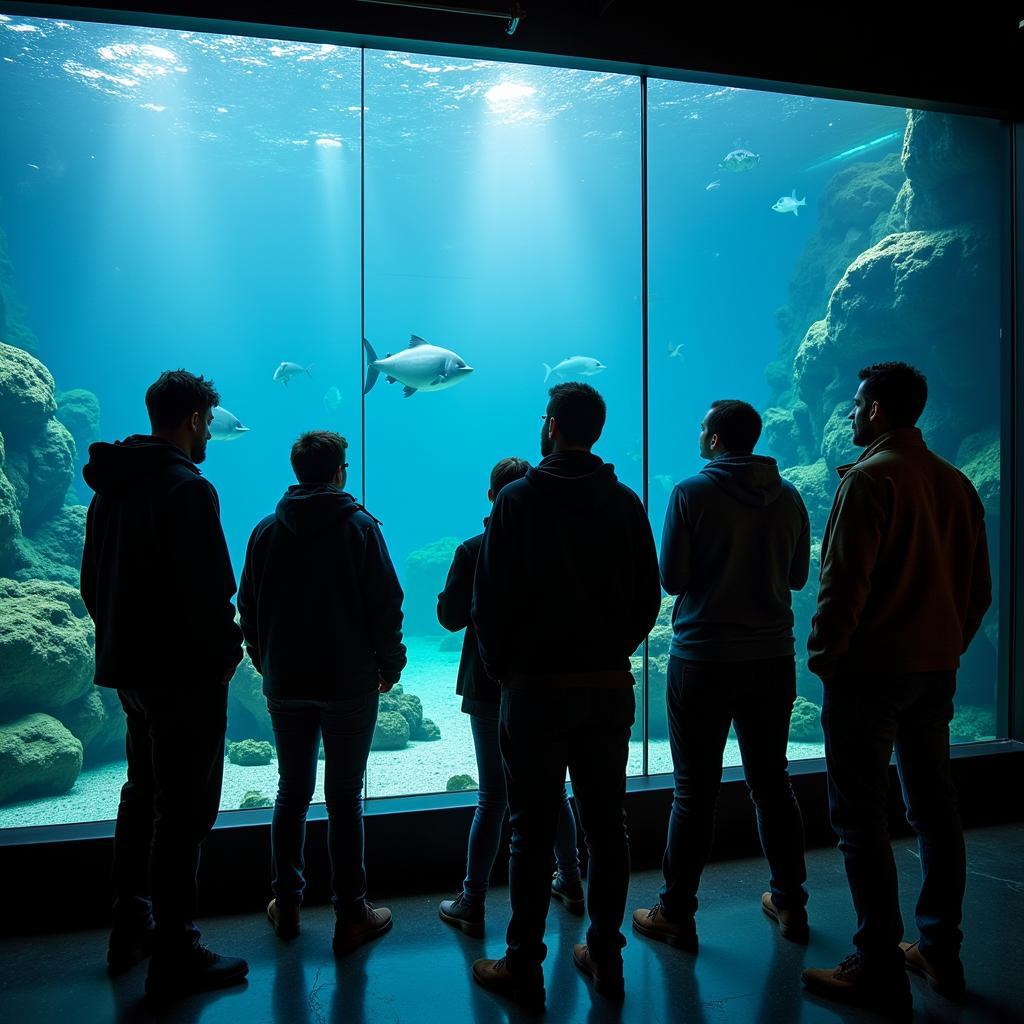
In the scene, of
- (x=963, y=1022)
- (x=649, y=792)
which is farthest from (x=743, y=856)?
(x=963, y=1022)

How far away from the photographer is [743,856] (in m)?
3.21

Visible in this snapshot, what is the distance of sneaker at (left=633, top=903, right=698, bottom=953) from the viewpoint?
2.41 meters

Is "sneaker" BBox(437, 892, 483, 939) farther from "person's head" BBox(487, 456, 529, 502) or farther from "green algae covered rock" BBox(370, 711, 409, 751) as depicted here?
"green algae covered rock" BBox(370, 711, 409, 751)

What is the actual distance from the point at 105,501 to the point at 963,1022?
3.00 meters

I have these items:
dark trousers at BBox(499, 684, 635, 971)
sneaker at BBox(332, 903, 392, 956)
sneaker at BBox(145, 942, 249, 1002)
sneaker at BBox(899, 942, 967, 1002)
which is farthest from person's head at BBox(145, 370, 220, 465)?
sneaker at BBox(899, 942, 967, 1002)

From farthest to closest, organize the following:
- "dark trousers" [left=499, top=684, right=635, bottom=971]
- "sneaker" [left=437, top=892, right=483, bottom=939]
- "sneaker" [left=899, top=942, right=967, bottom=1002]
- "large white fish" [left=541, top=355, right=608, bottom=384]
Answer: "large white fish" [left=541, top=355, right=608, bottom=384] < "sneaker" [left=437, top=892, right=483, bottom=939] < "sneaker" [left=899, top=942, right=967, bottom=1002] < "dark trousers" [left=499, top=684, right=635, bottom=971]

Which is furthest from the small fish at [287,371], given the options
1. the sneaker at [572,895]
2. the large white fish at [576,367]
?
the sneaker at [572,895]

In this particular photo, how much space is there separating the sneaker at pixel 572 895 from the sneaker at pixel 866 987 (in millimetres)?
862

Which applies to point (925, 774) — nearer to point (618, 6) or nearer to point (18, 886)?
point (18, 886)

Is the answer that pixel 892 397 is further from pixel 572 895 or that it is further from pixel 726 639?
pixel 572 895

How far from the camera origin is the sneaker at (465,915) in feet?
8.30

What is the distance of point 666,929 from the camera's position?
7.98ft

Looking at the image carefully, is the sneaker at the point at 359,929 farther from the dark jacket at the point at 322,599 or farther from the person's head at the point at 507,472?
the person's head at the point at 507,472

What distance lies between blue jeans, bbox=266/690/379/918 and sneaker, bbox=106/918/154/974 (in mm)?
471
